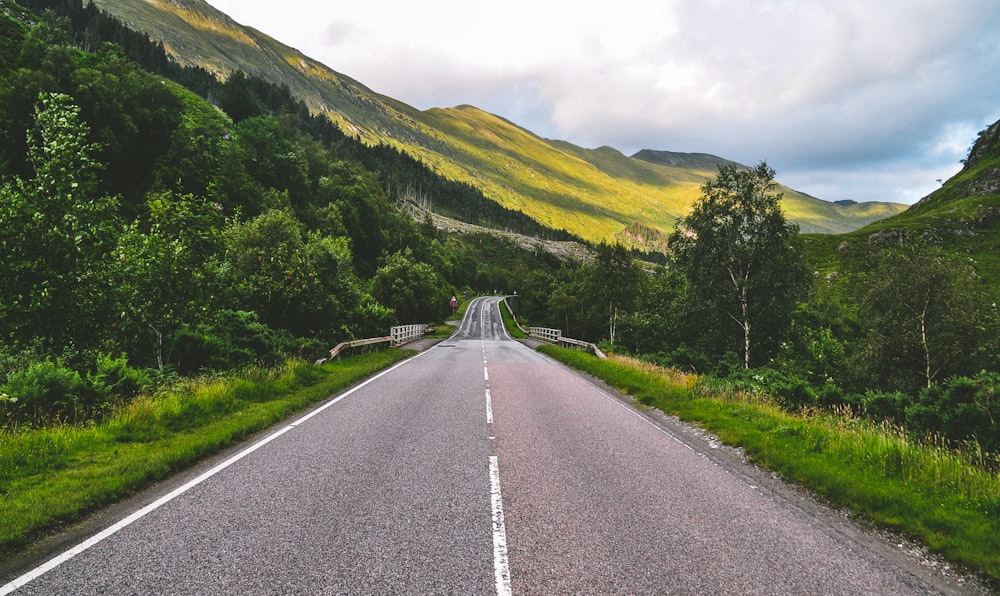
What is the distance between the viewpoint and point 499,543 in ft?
13.9

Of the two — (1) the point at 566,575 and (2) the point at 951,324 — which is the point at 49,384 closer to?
(1) the point at 566,575

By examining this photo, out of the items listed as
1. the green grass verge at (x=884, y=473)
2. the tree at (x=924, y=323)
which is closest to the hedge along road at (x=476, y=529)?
the green grass verge at (x=884, y=473)

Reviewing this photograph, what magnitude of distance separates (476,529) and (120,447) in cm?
649

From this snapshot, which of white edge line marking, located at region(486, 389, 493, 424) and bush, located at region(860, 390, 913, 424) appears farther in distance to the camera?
bush, located at region(860, 390, 913, 424)

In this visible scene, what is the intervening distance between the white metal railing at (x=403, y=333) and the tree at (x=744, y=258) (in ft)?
74.3

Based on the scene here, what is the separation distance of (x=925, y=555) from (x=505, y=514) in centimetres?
444

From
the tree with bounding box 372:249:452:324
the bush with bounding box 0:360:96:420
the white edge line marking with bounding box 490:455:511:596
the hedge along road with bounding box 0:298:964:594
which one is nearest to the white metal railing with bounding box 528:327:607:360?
the tree with bounding box 372:249:452:324

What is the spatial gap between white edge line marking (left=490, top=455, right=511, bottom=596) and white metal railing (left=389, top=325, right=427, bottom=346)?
27768mm

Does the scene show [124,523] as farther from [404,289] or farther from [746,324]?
[404,289]

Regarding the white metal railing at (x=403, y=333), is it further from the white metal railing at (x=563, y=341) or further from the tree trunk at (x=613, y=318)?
the tree trunk at (x=613, y=318)

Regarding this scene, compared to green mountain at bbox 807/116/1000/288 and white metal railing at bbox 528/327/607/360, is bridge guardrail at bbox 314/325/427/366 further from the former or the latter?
green mountain at bbox 807/116/1000/288

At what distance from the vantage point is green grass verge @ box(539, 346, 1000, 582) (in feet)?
15.6

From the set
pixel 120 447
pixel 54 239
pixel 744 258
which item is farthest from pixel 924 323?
pixel 54 239

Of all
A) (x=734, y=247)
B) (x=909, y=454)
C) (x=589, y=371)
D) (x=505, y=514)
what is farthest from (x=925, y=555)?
(x=734, y=247)
